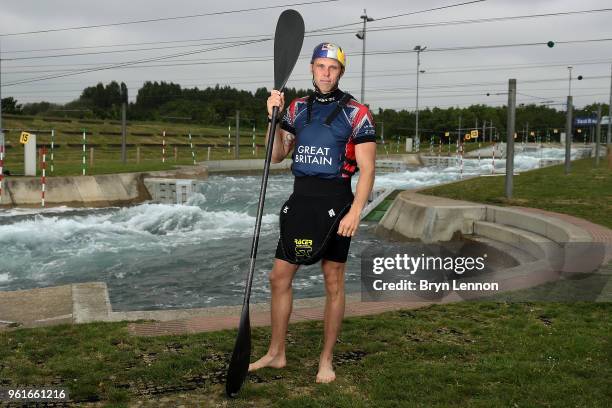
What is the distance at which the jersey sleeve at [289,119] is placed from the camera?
407 centimetres

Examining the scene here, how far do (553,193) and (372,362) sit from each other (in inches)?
486

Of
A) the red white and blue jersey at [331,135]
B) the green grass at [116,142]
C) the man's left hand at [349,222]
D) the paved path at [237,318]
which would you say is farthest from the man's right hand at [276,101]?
the green grass at [116,142]

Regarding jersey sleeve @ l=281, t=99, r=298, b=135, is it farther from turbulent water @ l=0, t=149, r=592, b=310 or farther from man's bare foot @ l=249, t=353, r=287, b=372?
turbulent water @ l=0, t=149, r=592, b=310

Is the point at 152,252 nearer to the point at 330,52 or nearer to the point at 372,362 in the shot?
the point at 372,362

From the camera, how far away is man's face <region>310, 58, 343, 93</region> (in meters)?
3.94

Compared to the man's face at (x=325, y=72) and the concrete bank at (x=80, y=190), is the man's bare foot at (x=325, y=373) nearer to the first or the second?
the man's face at (x=325, y=72)

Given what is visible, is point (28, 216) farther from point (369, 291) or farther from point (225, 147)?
point (225, 147)

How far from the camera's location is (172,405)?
3.65 m

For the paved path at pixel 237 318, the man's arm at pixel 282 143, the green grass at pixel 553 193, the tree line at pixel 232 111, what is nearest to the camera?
the man's arm at pixel 282 143

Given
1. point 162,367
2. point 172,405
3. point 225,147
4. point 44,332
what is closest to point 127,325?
point 44,332

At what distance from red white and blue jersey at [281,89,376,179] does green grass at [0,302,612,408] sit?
137cm

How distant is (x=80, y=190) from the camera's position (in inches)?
758

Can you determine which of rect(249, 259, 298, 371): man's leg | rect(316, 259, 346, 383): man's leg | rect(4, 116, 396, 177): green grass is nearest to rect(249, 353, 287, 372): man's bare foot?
rect(249, 259, 298, 371): man's leg

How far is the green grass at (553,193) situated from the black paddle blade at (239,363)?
833 cm
